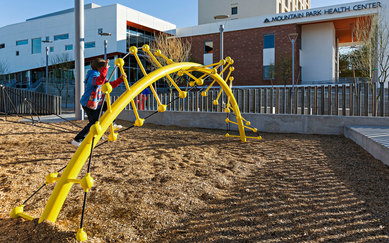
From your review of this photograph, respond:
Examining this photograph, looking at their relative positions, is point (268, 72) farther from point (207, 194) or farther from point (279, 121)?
point (207, 194)

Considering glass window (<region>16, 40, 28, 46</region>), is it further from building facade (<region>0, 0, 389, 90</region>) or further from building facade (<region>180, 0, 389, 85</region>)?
building facade (<region>180, 0, 389, 85</region>)

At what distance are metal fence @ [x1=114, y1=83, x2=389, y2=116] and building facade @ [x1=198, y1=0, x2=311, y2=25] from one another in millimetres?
30460

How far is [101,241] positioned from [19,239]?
605 mm

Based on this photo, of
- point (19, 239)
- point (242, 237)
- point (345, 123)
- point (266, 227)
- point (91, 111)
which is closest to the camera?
point (19, 239)

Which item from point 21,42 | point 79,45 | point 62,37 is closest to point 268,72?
point 79,45

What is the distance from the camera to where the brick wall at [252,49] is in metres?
28.7

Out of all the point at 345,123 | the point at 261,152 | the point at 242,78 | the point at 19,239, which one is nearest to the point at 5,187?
the point at 19,239

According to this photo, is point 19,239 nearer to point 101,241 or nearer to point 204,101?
point 101,241

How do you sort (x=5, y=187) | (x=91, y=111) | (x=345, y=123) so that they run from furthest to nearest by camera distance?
1. (x=345, y=123)
2. (x=91, y=111)
3. (x=5, y=187)

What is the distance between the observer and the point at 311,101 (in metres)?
8.36

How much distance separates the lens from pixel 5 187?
3434 millimetres

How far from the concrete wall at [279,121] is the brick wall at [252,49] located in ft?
68.8

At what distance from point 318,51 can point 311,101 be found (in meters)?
24.0

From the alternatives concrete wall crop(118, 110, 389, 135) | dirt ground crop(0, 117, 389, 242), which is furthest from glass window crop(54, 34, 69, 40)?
dirt ground crop(0, 117, 389, 242)
